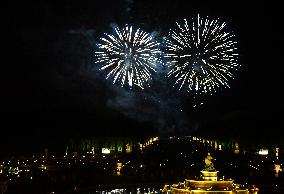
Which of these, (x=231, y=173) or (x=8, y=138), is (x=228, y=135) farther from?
(x=231, y=173)

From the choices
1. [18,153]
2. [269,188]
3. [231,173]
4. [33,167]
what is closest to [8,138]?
[18,153]

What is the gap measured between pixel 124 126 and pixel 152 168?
72714 mm

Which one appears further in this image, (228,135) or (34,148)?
(228,135)

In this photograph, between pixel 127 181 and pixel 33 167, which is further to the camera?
pixel 33 167

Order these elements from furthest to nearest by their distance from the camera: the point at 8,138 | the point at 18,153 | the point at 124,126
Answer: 1. the point at 124,126
2. the point at 8,138
3. the point at 18,153

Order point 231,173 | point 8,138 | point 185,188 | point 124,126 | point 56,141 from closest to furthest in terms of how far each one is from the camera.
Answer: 1. point 185,188
2. point 231,173
3. point 8,138
4. point 56,141
5. point 124,126

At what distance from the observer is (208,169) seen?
18938 mm

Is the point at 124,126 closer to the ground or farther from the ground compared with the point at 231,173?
farther from the ground

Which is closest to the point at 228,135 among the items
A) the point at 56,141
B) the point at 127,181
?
the point at 56,141

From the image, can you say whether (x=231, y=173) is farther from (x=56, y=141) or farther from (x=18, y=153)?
(x=56, y=141)

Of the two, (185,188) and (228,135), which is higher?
(228,135)

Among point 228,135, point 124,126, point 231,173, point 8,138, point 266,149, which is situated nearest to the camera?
point 231,173

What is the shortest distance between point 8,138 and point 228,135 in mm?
42161

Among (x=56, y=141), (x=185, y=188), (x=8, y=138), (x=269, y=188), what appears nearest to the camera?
(x=185, y=188)
